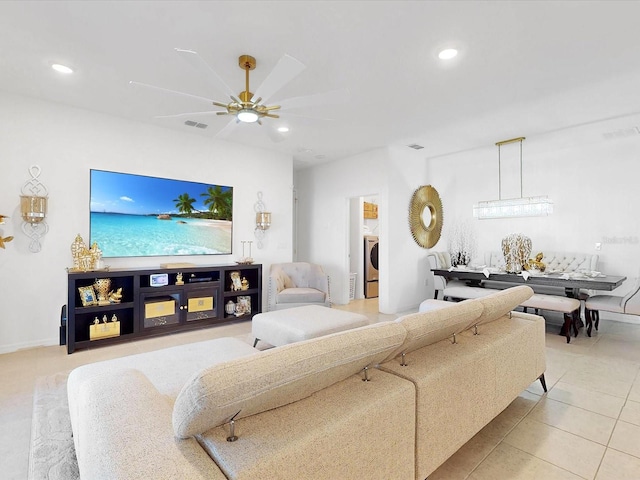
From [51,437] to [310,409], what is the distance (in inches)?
71.4

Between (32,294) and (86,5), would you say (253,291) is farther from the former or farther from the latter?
(86,5)

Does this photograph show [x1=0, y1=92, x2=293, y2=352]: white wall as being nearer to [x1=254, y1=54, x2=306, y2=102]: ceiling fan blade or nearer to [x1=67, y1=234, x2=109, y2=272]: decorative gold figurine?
[x1=67, y1=234, x2=109, y2=272]: decorative gold figurine

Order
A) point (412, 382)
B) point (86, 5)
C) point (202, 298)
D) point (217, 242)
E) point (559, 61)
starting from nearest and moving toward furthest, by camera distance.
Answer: point (412, 382), point (86, 5), point (559, 61), point (202, 298), point (217, 242)

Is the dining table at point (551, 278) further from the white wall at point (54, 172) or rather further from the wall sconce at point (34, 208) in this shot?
the wall sconce at point (34, 208)

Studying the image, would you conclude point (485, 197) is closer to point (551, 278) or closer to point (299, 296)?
point (551, 278)

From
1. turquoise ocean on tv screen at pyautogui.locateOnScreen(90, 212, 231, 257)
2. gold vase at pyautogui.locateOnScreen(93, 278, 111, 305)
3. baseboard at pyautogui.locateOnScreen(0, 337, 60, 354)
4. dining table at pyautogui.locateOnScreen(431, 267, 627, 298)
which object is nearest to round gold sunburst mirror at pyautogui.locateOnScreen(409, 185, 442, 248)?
dining table at pyautogui.locateOnScreen(431, 267, 627, 298)

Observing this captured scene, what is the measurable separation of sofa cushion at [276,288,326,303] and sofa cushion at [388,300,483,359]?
300 cm

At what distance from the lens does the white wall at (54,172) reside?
11.5 ft

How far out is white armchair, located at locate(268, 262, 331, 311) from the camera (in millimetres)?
4672

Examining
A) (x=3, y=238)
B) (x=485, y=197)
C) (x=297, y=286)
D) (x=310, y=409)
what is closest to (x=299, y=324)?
(x=310, y=409)

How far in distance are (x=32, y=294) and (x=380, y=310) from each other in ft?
15.0

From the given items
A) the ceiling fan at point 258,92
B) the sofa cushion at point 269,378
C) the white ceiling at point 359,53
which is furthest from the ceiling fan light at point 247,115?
the sofa cushion at point 269,378

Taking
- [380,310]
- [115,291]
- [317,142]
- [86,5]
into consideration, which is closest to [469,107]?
[317,142]

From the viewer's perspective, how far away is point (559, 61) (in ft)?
9.17
